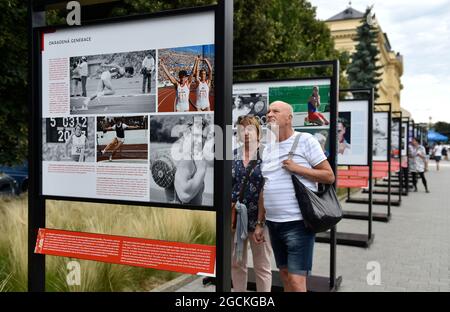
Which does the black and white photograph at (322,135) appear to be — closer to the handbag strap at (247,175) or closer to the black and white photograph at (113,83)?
the handbag strap at (247,175)

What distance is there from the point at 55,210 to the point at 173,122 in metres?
4.80

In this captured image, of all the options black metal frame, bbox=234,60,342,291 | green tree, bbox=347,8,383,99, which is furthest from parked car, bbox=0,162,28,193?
green tree, bbox=347,8,383,99

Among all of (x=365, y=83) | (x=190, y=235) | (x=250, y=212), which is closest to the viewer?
(x=250, y=212)

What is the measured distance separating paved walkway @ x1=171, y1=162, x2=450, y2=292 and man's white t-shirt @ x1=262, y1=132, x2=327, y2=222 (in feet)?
6.81

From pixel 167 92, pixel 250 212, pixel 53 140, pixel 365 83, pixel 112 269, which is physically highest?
pixel 365 83

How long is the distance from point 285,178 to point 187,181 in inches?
48.0

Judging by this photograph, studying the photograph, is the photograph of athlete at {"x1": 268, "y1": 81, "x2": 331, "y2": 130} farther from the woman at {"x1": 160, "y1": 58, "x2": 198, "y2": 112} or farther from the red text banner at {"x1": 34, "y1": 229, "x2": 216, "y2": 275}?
the red text banner at {"x1": 34, "y1": 229, "x2": 216, "y2": 275}

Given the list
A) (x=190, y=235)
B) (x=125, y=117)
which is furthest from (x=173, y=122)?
(x=190, y=235)

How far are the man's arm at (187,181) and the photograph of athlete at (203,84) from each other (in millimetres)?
306

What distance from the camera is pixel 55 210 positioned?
671 centimetres

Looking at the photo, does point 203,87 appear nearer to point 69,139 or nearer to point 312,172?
point 69,139

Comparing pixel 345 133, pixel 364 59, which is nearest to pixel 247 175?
pixel 345 133

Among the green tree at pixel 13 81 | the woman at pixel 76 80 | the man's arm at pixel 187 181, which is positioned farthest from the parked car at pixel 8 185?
the man's arm at pixel 187 181

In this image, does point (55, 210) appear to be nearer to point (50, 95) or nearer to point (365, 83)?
point (50, 95)
